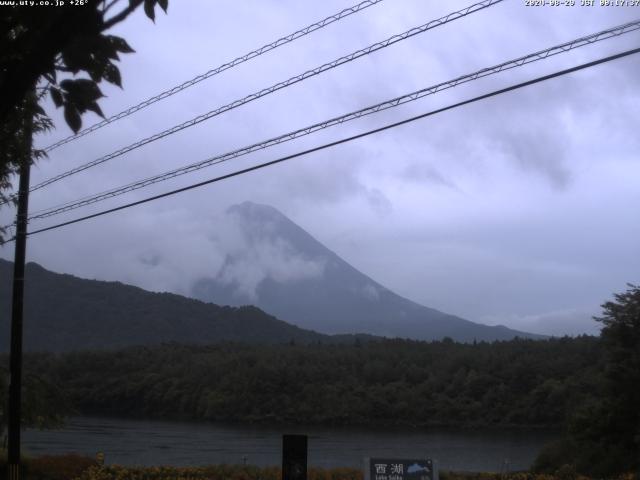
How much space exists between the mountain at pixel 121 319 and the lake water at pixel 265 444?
3699 centimetres

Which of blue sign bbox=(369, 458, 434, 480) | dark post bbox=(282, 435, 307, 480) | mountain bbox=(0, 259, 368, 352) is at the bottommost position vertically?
blue sign bbox=(369, 458, 434, 480)

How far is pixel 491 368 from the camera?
43.8 m

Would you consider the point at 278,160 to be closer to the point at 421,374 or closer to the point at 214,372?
the point at 421,374

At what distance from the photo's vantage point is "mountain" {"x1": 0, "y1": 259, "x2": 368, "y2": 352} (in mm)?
77938

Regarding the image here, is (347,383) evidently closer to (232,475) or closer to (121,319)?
(232,475)

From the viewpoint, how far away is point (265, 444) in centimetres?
3231

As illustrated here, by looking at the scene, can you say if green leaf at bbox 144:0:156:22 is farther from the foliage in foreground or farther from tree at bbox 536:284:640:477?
tree at bbox 536:284:640:477

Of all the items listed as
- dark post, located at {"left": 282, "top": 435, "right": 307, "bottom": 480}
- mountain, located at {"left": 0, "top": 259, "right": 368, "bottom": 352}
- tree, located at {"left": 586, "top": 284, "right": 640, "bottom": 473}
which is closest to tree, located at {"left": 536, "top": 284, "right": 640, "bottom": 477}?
tree, located at {"left": 586, "top": 284, "right": 640, "bottom": 473}

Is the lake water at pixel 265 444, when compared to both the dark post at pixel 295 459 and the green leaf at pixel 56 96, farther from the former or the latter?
the green leaf at pixel 56 96

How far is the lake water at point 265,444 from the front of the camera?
2550cm

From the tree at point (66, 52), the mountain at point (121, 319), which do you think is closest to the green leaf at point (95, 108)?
the tree at point (66, 52)

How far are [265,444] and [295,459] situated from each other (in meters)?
23.5

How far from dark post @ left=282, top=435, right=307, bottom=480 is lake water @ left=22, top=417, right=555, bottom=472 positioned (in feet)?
41.5

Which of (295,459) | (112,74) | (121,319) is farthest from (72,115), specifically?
(121,319)
